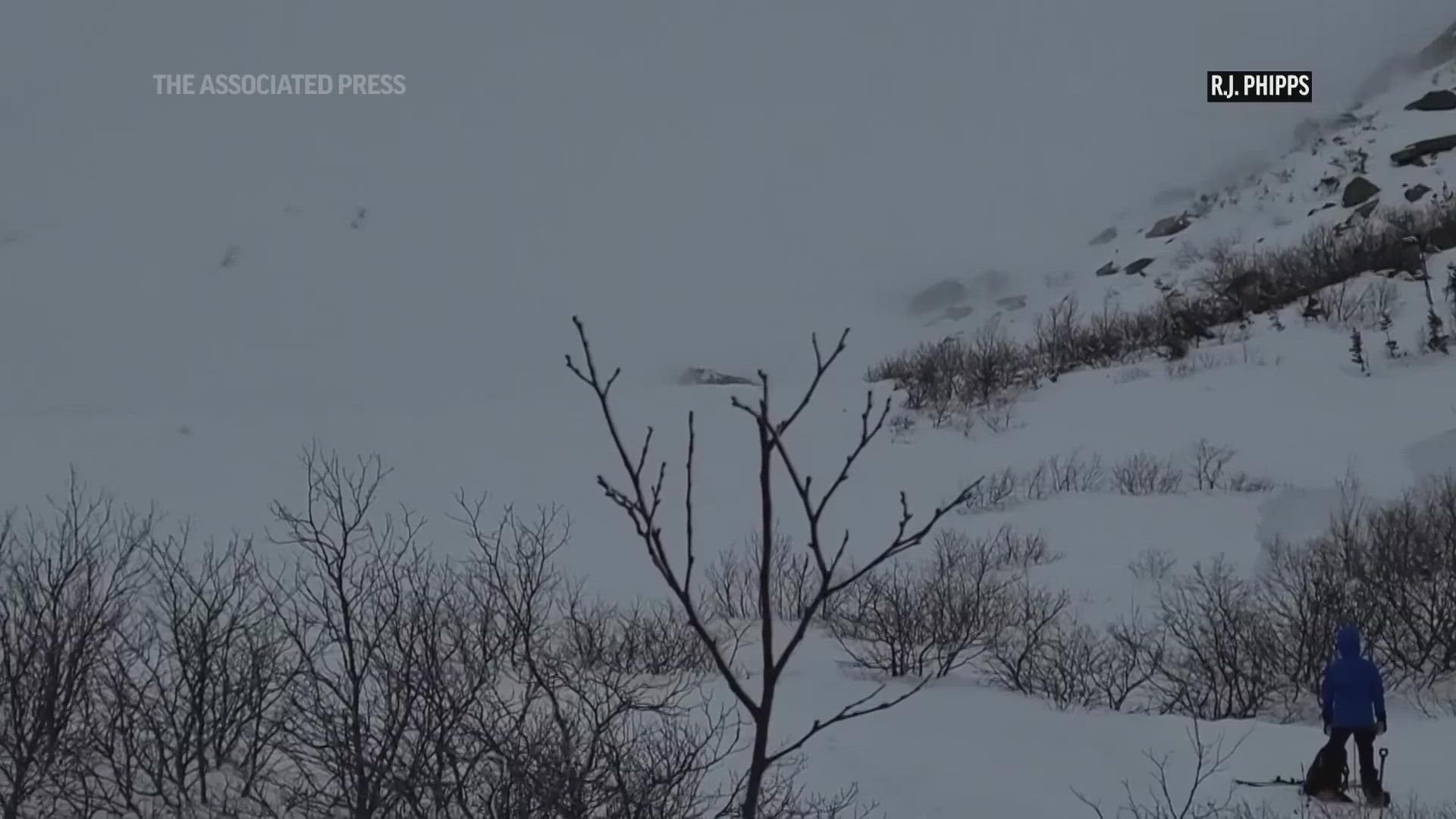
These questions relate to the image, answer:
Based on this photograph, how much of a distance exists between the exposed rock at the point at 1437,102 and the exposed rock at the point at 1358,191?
4979 mm

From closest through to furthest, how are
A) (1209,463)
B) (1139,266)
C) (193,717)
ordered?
(193,717)
(1209,463)
(1139,266)

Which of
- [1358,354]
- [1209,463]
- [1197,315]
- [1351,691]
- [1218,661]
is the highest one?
[1197,315]

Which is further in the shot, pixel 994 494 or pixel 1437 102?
pixel 1437 102

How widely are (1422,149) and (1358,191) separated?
1.94 meters

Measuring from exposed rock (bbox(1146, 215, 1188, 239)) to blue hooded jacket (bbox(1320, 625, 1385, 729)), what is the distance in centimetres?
2503

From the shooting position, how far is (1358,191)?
73.8ft

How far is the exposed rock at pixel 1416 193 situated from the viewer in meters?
20.6

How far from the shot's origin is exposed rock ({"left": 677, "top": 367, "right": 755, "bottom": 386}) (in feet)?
82.1

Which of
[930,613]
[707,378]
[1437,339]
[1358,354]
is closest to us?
[930,613]

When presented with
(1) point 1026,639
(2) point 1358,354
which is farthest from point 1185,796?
(2) point 1358,354

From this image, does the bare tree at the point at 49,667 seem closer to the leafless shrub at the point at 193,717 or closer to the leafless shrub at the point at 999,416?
the leafless shrub at the point at 193,717

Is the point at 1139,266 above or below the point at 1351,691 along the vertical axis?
above

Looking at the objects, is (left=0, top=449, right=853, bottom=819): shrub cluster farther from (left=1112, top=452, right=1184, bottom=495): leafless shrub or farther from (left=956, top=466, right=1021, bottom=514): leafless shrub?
(left=1112, top=452, right=1184, bottom=495): leafless shrub

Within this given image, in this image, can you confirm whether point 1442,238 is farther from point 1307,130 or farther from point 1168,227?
point 1307,130
